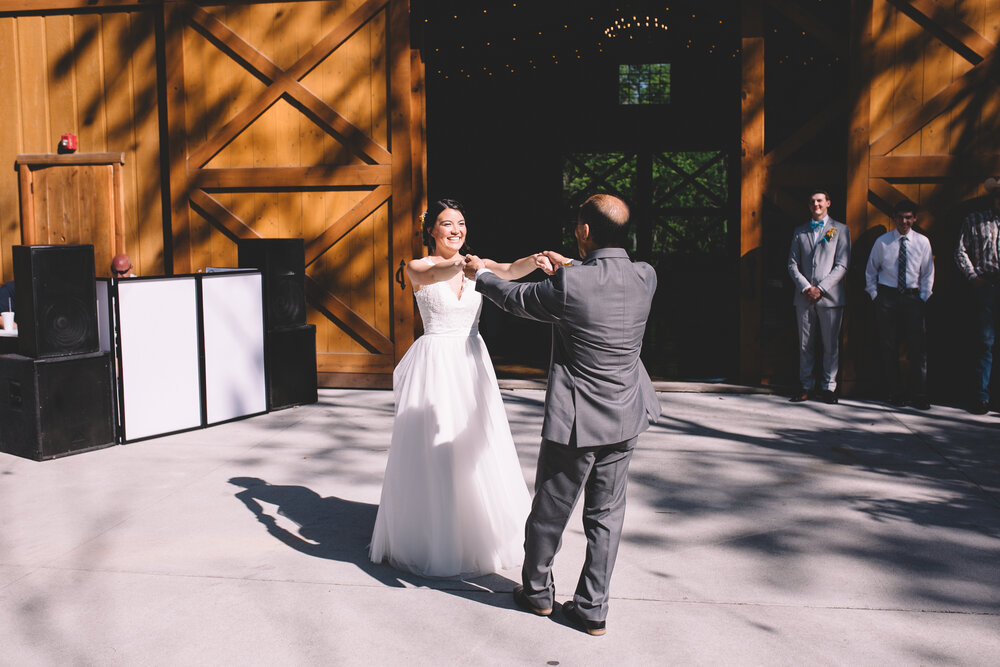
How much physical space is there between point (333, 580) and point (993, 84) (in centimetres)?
717

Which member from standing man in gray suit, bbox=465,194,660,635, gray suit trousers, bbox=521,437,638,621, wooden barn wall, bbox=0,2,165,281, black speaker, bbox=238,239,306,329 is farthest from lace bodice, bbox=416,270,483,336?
wooden barn wall, bbox=0,2,165,281

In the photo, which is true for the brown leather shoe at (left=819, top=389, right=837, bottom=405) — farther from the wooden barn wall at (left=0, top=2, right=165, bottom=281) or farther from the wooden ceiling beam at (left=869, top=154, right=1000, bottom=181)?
the wooden barn wall at (left=0, top=2, right=165, bottom=281)

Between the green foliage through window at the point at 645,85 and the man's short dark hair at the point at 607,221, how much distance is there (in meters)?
22.8

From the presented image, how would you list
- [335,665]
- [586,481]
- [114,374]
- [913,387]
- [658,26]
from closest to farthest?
1. [335,665]
2. [586,481]
3. [114,374]
4. [913,387]
5. [658,26]

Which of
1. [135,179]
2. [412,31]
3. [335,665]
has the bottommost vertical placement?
[335,665]

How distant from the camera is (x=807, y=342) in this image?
801 centimetres

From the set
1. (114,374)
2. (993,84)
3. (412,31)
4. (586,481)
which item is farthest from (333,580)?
(993,84)

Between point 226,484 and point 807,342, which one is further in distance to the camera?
point 807,342

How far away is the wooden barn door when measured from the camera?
344 inches

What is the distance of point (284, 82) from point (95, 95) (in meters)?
2.11

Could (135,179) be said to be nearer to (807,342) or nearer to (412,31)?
(412,31)

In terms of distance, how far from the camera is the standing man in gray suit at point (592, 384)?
3270 millimetres

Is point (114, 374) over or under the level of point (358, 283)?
under

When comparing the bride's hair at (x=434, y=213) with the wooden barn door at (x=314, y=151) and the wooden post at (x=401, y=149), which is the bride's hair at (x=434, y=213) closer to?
the wooden post at (x=401, y=149)
